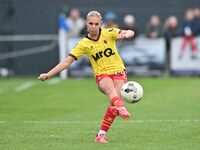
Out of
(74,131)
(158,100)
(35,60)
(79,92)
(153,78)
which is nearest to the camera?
(74,131)

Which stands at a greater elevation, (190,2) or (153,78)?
(190,2)

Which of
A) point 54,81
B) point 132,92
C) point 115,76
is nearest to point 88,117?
point 115,76

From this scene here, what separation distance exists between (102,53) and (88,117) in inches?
170

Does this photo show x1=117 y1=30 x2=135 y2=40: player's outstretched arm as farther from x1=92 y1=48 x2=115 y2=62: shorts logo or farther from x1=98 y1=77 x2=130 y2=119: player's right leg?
x1=98 y1=77 x2=130 y2=119: player's right leg

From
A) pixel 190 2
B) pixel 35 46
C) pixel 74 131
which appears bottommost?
pixel 74 131

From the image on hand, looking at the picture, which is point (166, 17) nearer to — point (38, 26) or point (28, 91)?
point (38, 26)

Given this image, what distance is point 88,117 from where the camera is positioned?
1606 cm

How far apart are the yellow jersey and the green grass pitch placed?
3.83ft

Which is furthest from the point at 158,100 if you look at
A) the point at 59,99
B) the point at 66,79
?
the point at 66,79

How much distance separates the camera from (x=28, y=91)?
23.6 meters

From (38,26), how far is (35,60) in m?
1.48

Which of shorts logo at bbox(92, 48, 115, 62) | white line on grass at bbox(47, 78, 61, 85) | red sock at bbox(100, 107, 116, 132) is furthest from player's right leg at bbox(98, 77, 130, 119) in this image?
white line on grass at bbox(47, 78, 61, 85)

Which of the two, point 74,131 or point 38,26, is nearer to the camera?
point 74,131

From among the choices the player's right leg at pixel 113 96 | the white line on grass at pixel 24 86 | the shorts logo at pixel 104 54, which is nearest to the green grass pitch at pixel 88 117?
the white line on grass at pixel 24 86
